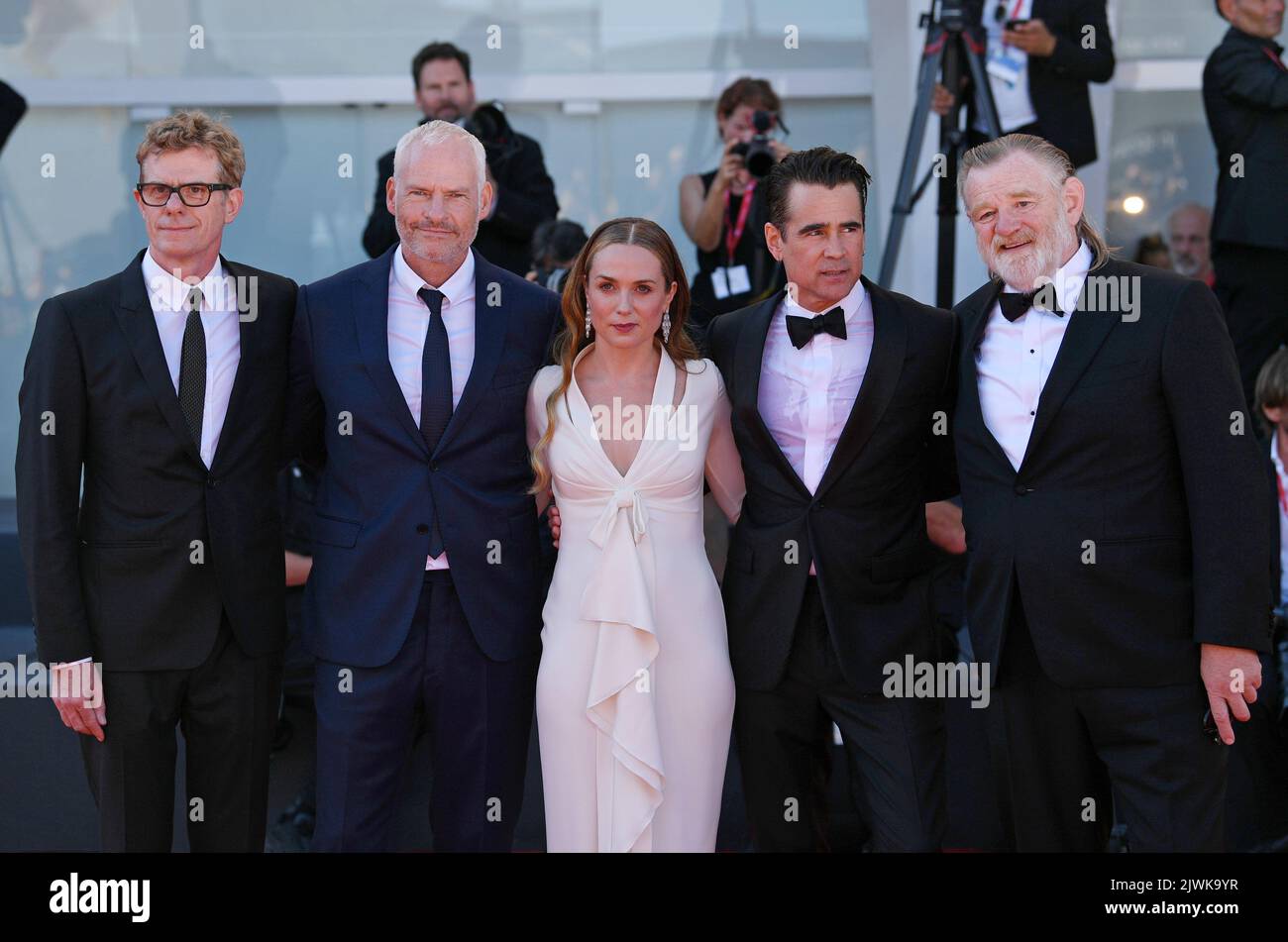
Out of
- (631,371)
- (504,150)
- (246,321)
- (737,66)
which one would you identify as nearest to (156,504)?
(246,321)

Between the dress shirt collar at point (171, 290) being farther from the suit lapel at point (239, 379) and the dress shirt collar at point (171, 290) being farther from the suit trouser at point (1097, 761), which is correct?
the suit trouser at point (1097, 761)

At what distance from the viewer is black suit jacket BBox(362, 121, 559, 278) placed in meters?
4.66

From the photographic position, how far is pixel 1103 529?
278 cm

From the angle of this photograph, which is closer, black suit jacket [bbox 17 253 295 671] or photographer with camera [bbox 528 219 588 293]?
black suit jacket [bbox 17 253 295 671]

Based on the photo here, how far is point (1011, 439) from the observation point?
9.39 ft

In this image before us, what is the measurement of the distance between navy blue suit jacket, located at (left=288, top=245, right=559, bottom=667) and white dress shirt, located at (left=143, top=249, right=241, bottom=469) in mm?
167

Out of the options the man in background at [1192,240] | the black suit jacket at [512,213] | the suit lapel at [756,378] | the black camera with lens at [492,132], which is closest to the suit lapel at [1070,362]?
the suit lapel at [756,378]

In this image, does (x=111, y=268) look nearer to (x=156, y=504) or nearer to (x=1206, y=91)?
(x=156, y=504)

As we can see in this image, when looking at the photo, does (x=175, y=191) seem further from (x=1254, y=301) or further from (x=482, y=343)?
(x=1254, y=301)

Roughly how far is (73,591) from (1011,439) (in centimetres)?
201

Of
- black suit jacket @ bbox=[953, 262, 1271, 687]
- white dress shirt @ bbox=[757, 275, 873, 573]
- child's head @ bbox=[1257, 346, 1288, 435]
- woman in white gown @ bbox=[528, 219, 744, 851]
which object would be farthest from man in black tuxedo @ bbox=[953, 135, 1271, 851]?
child's head @ bbox=[1257, 346, 1288, 435]

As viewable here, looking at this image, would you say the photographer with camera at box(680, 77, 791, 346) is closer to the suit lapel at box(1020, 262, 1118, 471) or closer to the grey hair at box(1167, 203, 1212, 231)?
the suit lapel at box(1020, 262, 1118, 471)

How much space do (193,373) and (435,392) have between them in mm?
530

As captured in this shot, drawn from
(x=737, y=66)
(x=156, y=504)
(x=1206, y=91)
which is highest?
(x=737, y=66)
